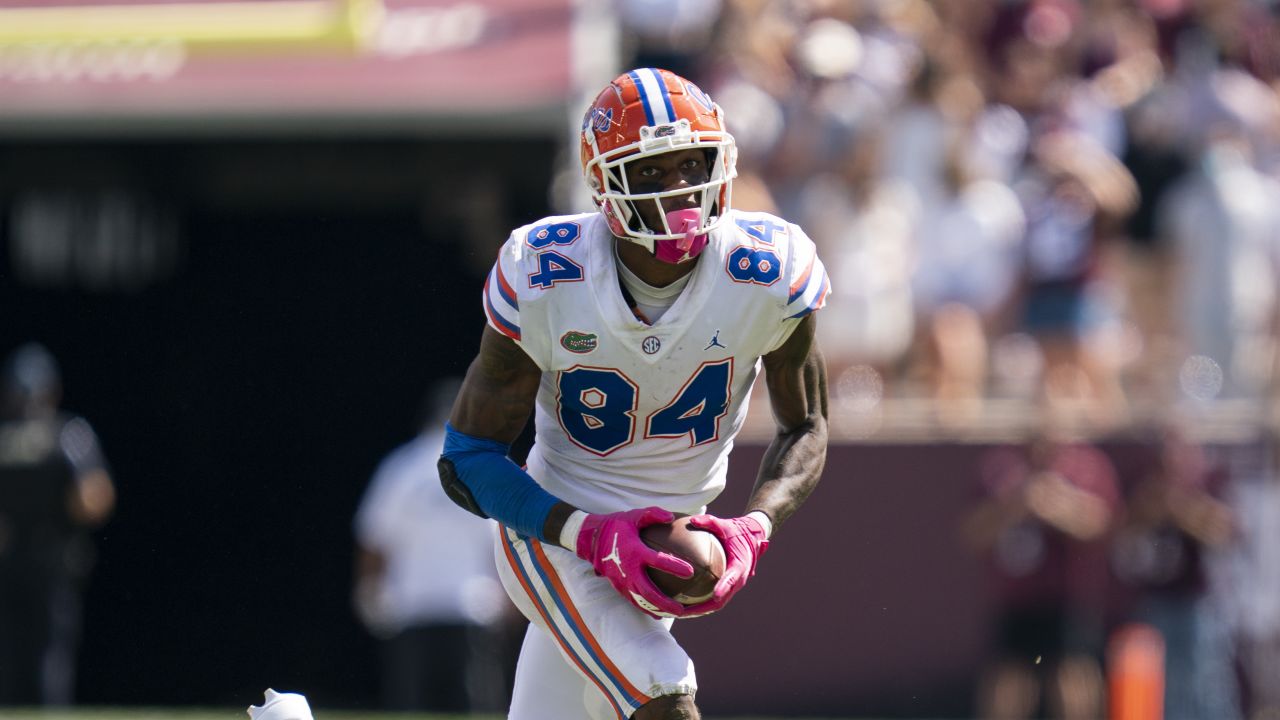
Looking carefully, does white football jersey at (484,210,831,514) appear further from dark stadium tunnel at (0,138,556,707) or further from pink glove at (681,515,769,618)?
dark stadium tunnel at (0,138,556,707)

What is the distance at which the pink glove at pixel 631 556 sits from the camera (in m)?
4.01

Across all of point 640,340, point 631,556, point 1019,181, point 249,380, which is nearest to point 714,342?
point 640,340

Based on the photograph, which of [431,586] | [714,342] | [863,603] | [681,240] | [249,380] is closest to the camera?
[681,240]

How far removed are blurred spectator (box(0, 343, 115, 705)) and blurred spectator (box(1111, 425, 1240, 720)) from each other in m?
5.77

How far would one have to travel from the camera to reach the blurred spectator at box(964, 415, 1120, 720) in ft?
31.7

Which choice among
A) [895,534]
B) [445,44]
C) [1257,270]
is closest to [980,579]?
[895,534]

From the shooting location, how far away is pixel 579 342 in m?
4.27

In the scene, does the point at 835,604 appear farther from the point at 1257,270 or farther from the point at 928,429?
the point at 1257,270

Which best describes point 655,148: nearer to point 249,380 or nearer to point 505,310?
point 505,310

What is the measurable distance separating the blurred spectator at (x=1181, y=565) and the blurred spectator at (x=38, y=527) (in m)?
5.77

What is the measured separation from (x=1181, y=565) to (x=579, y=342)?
6201 mm

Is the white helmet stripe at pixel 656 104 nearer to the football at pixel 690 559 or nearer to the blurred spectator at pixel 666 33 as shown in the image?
the football at pixel 690 559

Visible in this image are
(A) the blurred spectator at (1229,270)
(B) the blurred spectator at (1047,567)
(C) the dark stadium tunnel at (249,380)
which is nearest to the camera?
(B) the blurred spectator at (1047,567)

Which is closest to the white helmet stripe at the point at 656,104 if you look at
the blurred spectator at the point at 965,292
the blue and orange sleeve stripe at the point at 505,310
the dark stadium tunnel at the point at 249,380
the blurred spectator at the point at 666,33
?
the blue and orange sleeve stripe at the point at 505,310
